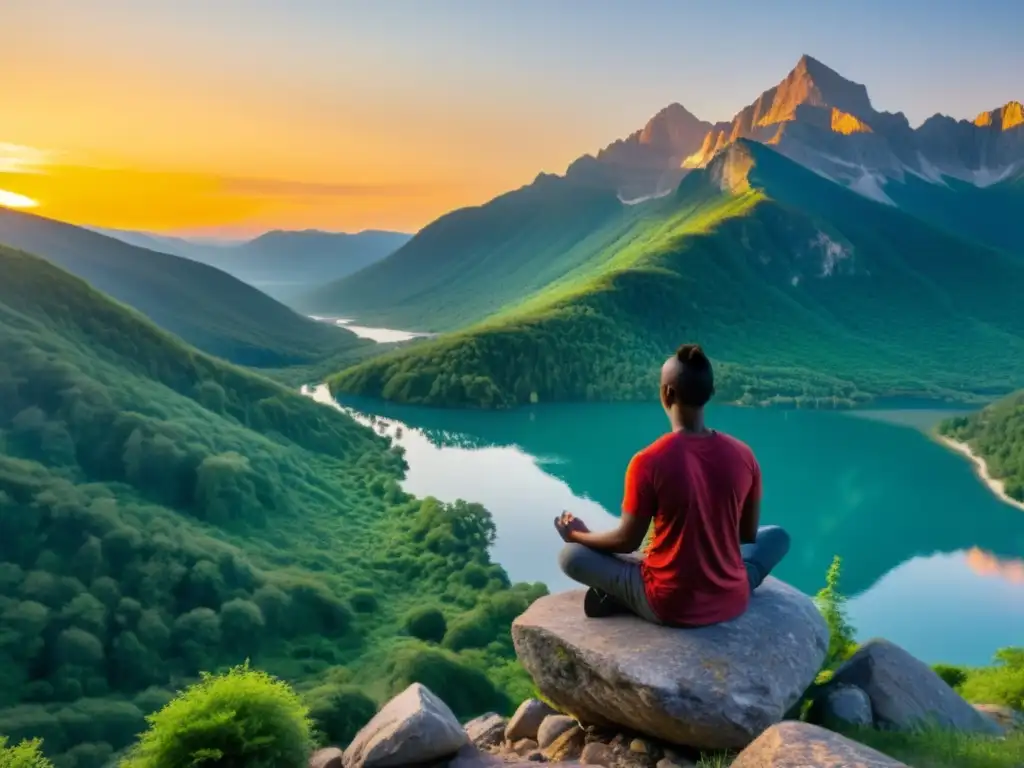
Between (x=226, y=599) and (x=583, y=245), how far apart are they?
165m

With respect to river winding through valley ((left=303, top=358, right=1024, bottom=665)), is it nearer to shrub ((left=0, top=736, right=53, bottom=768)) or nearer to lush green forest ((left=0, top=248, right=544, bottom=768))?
lush green forest ((left=0, top=248, right=544, bottom=768))

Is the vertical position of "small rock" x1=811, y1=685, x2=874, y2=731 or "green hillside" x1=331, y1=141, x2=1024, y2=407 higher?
"green hillside" x1=331, y1=141, x2=1024, y2=407

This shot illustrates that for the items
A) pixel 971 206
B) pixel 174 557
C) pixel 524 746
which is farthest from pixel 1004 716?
pixel 971 206

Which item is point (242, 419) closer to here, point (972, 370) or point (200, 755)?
point (200, 755)

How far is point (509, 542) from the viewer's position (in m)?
41.3

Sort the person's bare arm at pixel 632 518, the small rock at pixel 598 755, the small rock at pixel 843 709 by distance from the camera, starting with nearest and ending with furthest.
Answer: the person's bare arm at pixel 632 518, the small rock at pixel 598 755, the small rock at pixel 843 709

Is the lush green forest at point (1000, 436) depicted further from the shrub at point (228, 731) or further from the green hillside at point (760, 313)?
the shrub at point (228, 731)

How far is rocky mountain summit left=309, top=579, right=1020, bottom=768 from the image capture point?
5.54m

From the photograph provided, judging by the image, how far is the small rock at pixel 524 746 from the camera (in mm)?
7250

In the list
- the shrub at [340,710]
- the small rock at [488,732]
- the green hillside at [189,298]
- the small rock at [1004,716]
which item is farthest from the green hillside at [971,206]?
the small rock at [488,732]

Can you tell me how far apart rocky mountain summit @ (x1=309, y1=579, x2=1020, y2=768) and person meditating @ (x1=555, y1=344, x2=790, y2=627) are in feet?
0.86

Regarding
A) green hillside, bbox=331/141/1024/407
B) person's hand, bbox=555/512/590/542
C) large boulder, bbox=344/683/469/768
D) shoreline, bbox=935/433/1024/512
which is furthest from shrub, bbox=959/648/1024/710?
green hillside, bbox=331/141/1024/407

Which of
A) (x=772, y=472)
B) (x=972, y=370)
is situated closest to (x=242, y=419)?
(x=772, y=472)

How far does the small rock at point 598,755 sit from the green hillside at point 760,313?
76451 mm
